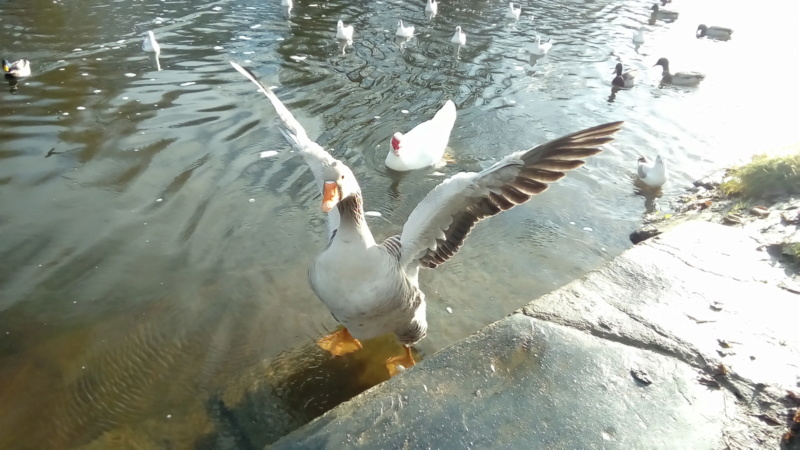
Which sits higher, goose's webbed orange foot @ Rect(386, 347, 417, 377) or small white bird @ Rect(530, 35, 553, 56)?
small white bird @ Rect(530, 35, 553, 56)

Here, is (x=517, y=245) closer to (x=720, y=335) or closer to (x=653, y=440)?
(x=720, y=335)

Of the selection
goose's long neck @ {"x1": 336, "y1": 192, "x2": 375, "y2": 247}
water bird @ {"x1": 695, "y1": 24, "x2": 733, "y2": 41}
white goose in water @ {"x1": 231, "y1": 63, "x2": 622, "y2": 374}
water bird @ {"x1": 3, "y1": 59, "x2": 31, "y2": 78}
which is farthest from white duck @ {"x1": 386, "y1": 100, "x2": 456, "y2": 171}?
water bird @ {"x1": 695, "y1": 24, "x2": 733, "y2": 41}

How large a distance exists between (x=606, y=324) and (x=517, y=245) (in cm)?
217

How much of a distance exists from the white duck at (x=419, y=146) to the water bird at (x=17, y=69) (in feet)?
19.7

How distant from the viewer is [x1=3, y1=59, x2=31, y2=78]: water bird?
7762mm

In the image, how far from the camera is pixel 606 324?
339 cm

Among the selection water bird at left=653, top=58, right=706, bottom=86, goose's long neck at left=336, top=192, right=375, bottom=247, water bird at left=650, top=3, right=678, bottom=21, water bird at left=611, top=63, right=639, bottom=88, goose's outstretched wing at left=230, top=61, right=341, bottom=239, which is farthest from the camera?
water bird at left=650, top=3, right=678, bottom=21

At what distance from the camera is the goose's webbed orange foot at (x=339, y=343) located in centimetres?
407

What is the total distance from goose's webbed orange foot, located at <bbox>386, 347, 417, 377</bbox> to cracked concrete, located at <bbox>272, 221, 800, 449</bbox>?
903mm

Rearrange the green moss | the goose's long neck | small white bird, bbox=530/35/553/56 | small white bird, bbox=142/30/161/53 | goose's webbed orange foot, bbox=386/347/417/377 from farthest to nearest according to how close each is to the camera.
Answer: small white bird, bbox=530/35/553/56 → small white bird, bbox=142/30/161/53 → the green moss → goose's webbed orange foot, bbox=386/347/417/377 → the goose's long neck

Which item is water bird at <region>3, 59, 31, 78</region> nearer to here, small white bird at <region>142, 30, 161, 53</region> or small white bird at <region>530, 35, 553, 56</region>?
small white bird at <region>142, 30, 161, 53</region>

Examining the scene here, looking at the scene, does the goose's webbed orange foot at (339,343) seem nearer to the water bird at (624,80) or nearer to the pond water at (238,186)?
the pond water at (238,186)

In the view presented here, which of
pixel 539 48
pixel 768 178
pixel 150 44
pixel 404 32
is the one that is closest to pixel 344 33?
pixel 404 32

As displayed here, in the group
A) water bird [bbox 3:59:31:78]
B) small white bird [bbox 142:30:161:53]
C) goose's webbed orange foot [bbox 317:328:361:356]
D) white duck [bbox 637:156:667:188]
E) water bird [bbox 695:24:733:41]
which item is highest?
water bird [bbox 695:24:733:41]
